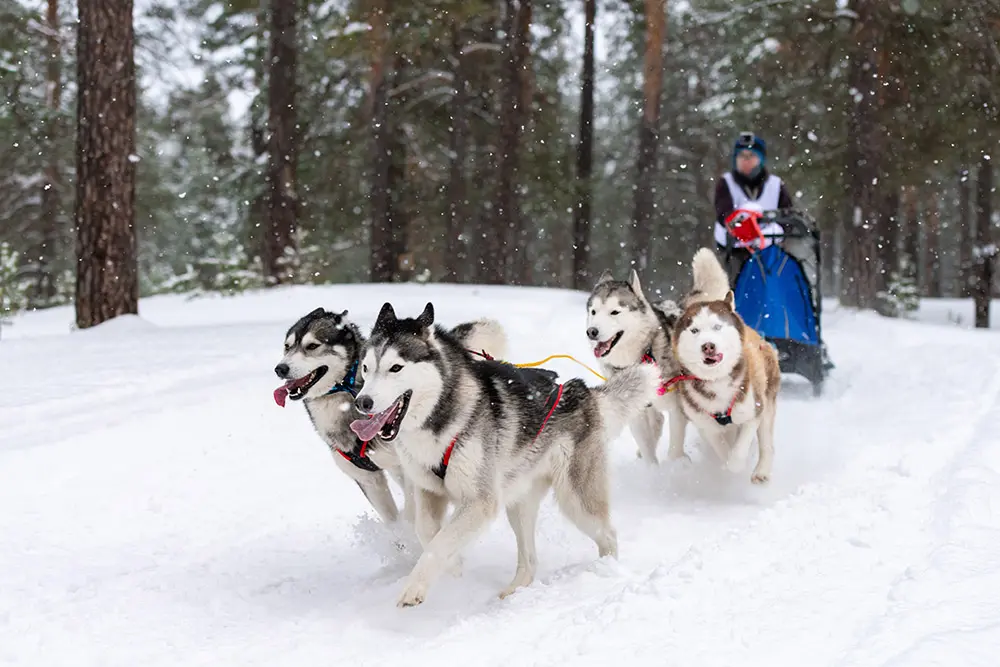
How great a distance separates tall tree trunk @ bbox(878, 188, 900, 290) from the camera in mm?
20686

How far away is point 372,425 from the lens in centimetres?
341

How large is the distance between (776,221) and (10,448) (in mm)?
6040

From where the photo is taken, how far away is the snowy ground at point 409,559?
2.98 metres

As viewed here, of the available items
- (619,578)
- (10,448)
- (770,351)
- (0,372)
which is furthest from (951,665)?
(0,372)

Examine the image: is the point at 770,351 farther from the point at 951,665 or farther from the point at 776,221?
the point at 951,665

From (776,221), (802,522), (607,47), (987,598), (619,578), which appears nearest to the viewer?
(987,598)

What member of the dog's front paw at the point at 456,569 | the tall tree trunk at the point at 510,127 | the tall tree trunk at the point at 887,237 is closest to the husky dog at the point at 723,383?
the dog's front paw at the point at 456,569

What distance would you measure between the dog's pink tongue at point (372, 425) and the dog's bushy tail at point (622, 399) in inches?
49.1

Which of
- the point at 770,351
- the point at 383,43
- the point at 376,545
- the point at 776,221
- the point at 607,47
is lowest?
the point at 376,545

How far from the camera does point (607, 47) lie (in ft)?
Result: 83.1

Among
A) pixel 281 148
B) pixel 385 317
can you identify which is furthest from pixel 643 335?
pixel 281 148

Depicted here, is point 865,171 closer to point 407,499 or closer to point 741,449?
point 741,449

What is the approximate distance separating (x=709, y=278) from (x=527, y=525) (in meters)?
2.77

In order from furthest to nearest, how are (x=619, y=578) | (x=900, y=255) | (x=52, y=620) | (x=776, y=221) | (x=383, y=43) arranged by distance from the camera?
(x=900, y=255) → (x=383, y=43) → (x=776, y=221) → (x=619, y=578) → (x=52, y=620)
